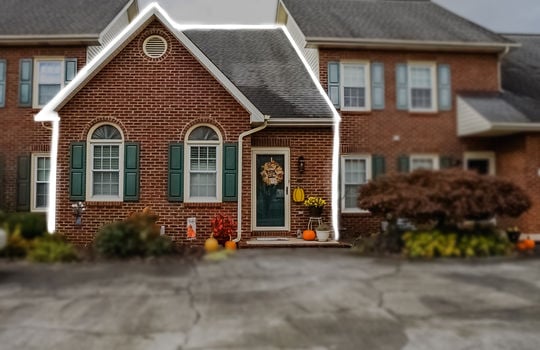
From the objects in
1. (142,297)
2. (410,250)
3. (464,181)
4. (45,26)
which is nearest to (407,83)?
(464,181)

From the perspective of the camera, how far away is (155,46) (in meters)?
9.20

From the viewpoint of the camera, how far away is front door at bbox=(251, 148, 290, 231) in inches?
395

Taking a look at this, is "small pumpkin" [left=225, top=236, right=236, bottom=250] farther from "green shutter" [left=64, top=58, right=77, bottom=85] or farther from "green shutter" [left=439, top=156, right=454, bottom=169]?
"green shutter" [left=64, top=58, right=77, bottom=85]

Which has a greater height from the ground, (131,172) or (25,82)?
(25,82)

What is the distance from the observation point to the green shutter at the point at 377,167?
6.45 meters

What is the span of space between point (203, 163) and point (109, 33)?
14.8ft

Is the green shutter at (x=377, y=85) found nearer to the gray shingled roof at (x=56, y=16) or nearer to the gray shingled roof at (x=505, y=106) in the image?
the gray shingled roof at (x=505, y=106)

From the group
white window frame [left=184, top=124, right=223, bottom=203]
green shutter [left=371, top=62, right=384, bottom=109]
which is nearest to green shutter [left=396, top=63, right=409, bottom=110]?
green shutter [left=371, top=62, right=384, bottom=109]

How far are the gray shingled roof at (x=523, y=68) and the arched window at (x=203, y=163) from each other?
554cm

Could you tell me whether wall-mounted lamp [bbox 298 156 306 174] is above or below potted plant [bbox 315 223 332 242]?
above

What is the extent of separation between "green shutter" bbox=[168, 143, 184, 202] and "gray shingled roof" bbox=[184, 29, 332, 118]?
205 cm

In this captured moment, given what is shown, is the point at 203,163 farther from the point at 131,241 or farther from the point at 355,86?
the point at 355,86

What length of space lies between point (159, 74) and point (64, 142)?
2437mm

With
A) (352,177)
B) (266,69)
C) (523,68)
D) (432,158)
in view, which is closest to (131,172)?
(266,69)
